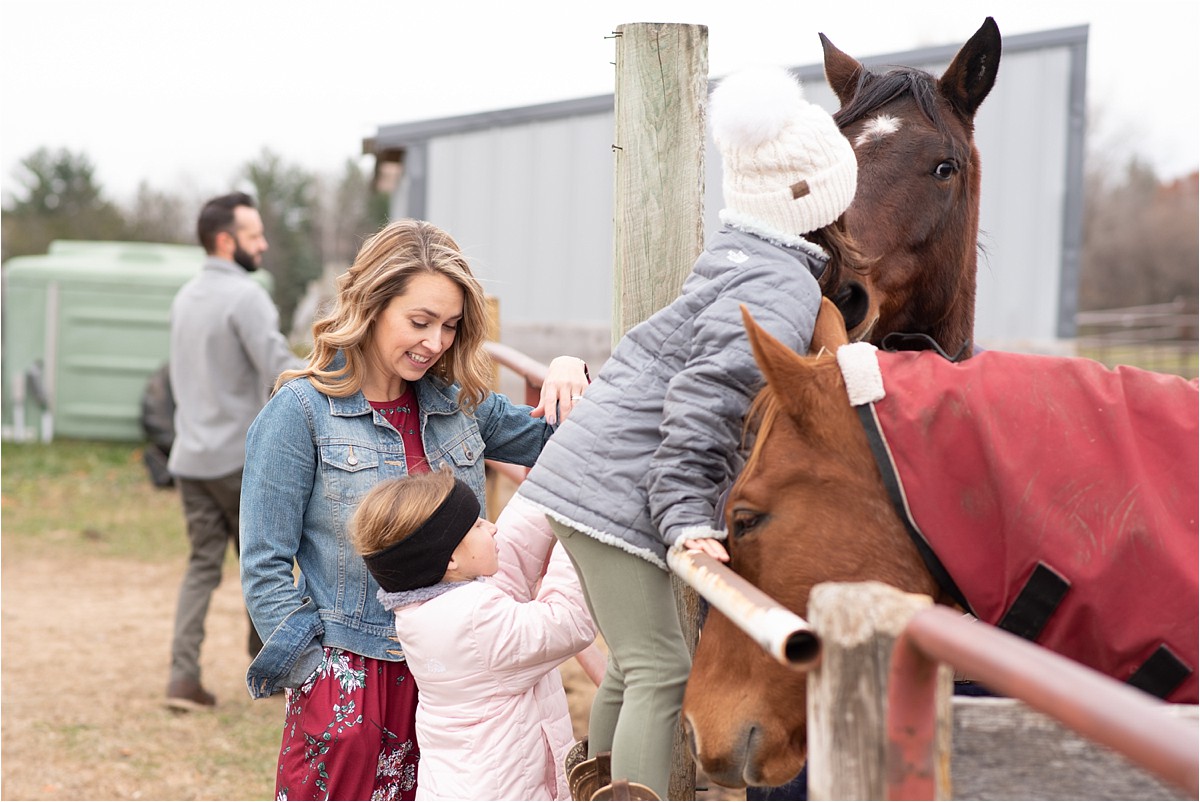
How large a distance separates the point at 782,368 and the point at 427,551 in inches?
34.9

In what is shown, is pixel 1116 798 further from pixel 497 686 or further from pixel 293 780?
pixel 293 780

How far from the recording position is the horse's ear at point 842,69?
11.6ft

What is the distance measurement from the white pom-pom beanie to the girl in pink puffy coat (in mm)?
829

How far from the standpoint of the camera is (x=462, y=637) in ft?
7.60

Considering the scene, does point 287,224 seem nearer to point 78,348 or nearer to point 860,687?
point 78,348

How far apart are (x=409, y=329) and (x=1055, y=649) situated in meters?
1.48

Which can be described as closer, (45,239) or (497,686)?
(497,686)

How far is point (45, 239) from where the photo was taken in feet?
88.5

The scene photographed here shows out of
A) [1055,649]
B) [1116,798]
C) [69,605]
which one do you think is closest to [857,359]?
[1055,649]

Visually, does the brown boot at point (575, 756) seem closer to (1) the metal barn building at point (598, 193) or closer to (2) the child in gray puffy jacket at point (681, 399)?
(2) the child in gray puffy jacket at point (681, 399)

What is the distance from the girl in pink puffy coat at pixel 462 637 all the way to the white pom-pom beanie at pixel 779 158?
0.83 m

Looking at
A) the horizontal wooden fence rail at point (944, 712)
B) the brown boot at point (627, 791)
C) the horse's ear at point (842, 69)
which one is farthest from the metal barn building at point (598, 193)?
the horizontal wooden fence rail at point (944, 712)

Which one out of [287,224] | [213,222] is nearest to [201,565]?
[213,222]

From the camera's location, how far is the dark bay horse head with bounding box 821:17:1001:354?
10.1 ft
